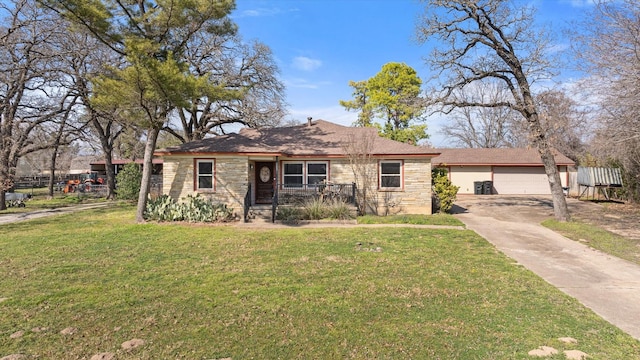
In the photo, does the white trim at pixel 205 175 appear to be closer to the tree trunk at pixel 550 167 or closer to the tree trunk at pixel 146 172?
the tree trunk at pixel 146 172

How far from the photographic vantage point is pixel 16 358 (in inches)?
135

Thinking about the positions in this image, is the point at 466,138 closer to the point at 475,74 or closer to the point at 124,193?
the point at 475,74

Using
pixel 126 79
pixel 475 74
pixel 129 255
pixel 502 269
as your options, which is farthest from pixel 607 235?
pixel 126 79

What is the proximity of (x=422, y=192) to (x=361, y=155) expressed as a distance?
302 centimetres

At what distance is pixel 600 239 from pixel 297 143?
11396 mm

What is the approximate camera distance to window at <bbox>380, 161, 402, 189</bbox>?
46.6 feet

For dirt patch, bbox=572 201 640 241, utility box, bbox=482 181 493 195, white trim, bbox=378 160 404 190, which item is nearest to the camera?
dirt patch, bbox=572 201 640 241

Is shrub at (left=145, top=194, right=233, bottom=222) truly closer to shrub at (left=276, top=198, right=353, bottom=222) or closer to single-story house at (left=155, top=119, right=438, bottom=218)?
single-story house at (left=155, top=119, right=438, bottom=218)

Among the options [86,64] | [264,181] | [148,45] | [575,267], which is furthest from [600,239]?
[86,64]

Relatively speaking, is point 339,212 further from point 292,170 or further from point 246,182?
point 246,182

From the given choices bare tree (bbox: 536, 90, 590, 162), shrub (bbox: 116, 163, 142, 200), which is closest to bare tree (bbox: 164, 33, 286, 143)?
shrub (bbox: 116, 163, 142, 200)

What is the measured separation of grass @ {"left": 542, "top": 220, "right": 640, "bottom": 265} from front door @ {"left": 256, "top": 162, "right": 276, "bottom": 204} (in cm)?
1081

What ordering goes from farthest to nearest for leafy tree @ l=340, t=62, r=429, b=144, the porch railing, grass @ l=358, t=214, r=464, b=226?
1. leafy tree @ l=340, t=62, r=429, b=144
2. the porch railing
3. grass @ l=358, t=214, r=464, b=226

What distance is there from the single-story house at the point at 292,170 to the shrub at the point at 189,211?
0.74m
